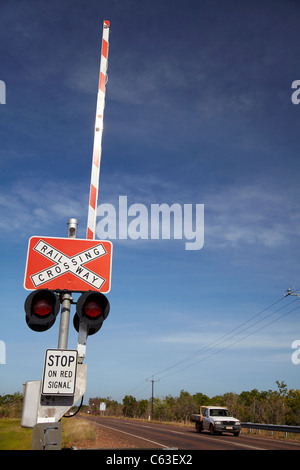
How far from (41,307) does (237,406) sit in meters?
87.3

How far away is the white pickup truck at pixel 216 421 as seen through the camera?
2361 centimetres

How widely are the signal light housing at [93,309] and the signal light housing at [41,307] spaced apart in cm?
25

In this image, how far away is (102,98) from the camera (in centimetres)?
515

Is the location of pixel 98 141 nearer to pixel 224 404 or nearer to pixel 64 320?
pixel 64 320

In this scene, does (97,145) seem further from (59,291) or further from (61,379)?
(61,379)

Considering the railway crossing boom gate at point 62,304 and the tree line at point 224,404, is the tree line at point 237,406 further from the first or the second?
the railway crossing boom gate at point 62,304

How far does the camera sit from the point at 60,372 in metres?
3.66

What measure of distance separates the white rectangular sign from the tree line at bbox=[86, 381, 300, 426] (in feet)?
179

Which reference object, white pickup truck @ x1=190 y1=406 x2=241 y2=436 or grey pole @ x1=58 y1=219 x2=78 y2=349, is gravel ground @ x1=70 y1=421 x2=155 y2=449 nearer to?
white pickup truck @ x1=190 y1=406 x2=241 y2=436

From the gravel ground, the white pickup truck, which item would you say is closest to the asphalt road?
the gravel ground
